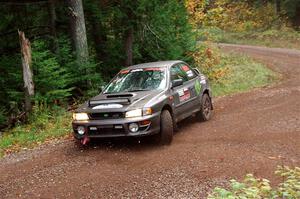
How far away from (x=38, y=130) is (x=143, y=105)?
167 inches

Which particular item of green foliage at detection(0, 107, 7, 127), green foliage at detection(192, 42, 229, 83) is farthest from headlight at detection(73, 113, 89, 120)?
green foliage at detection(192, 42, 229, 83)

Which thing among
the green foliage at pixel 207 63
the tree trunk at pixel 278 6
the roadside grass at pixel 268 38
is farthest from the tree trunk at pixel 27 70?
the tree trunk at pixel 278 6

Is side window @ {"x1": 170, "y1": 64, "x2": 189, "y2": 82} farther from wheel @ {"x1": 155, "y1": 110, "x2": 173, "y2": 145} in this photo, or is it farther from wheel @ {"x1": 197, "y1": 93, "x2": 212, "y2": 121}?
wheel @ {"x1": 155, "y1": 110, "x2": 173, "y2": 145}

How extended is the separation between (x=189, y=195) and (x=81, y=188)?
69.7 inches

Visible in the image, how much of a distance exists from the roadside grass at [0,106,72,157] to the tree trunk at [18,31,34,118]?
1.04ft

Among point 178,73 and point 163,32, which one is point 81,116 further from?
point 163,32

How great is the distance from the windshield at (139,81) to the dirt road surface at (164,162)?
1280 millimetres

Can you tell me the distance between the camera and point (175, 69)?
1100 centimetres

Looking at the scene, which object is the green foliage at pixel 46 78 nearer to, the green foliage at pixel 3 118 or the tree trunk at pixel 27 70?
the tree trunk at pixel 27 70

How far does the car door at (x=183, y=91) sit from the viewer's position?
10.2m

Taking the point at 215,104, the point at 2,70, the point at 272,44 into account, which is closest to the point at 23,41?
the point at 2,70

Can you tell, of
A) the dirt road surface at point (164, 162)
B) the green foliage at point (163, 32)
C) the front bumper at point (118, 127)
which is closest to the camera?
the dirt road surface at point (164, 162)

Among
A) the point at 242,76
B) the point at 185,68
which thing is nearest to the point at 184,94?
the point at 185,68

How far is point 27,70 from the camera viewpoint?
12648 mm
